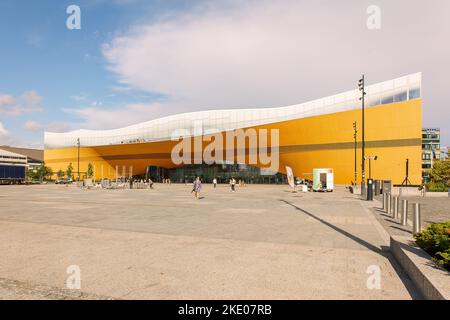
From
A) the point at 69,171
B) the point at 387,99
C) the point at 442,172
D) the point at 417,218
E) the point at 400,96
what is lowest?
the point at 417,218

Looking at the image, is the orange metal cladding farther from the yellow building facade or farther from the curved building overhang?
the curved building overhang

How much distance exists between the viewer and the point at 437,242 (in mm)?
5434

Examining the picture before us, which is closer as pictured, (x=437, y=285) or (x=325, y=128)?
(x=437, y=285)

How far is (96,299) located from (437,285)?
4274 millimetres

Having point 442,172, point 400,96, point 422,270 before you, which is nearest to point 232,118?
point 400,96

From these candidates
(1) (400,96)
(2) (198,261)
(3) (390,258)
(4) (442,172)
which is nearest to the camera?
(2) (198,261)

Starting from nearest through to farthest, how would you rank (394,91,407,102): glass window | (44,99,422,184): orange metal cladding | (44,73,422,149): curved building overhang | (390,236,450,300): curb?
(390,236,450,300): curb < (44,99,422,184): orange metal cladding < (394,91,407,102): glass window < (44,73,422,149): curved building overhang

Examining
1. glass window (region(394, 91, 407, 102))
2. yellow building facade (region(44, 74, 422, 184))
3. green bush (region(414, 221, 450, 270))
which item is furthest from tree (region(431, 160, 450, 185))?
green bush (region(414, 221, 450, 270))

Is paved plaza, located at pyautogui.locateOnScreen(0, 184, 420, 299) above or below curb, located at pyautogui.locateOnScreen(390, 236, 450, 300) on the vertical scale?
below

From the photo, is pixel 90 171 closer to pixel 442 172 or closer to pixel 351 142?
pixel 351 142

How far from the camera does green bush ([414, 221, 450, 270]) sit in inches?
188
